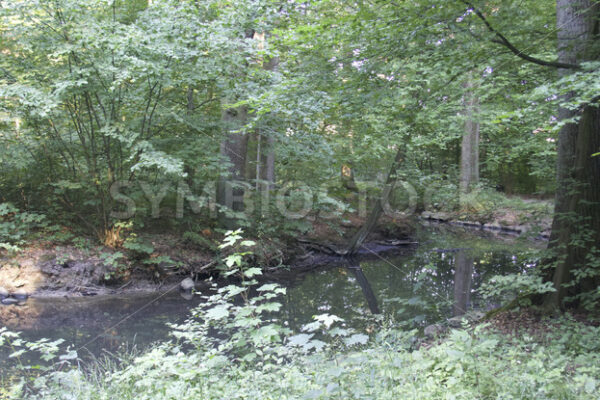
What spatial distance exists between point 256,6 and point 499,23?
4676 millimetres

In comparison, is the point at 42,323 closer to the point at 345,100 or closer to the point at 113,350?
the point at 113,350

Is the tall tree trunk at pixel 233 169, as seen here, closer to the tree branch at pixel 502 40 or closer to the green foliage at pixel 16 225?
the green foliage at pixel 16 225

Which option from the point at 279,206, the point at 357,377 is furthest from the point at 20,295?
the point at 357,377

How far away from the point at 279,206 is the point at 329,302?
10.1 ft

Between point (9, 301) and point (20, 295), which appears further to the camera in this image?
point (20, 295)

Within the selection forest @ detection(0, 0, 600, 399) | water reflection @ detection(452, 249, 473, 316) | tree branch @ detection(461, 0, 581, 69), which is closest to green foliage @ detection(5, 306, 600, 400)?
forest @ detection(0, 0, 600, 399)

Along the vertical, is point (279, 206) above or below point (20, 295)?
above

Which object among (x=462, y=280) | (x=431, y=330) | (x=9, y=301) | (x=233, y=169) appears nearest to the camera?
(x=431, y=330)

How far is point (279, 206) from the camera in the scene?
9492 millimetres

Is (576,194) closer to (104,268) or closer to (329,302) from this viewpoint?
(329,302)

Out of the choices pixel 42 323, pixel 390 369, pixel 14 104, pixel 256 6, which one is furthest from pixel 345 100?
pixel 14 104

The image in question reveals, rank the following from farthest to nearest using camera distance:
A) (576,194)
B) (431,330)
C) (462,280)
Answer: (462,280), (431,330), (576,194)

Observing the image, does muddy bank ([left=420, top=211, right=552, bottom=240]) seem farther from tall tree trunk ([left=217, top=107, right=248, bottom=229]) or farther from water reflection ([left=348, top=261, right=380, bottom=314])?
tall tree trunk ([left=217, top=107, right=248, bottom=229])

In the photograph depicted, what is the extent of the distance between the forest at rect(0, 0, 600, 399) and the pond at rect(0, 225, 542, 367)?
60mm
